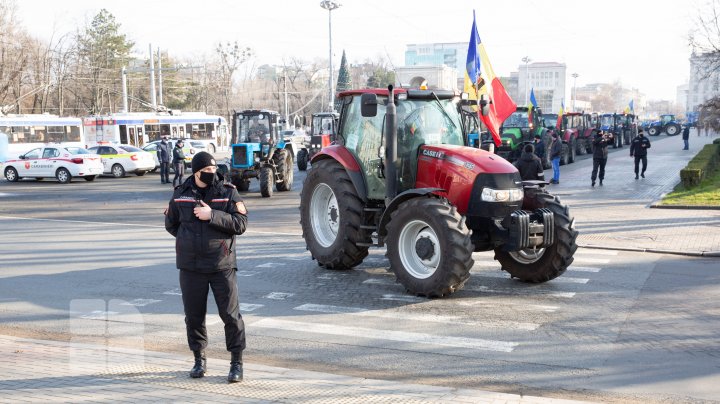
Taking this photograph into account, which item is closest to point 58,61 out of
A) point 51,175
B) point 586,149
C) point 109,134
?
point 109,134

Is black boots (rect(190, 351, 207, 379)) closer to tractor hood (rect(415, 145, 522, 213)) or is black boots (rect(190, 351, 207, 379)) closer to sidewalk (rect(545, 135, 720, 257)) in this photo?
tractor hood (rect(415, 145, 522, 213))

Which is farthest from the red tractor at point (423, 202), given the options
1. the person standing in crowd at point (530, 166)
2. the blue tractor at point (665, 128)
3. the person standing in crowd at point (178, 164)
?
the blue tractor at point (665, 128)

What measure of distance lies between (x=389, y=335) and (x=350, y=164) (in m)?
3.85

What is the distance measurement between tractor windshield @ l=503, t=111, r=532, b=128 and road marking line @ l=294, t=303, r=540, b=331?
2387cm

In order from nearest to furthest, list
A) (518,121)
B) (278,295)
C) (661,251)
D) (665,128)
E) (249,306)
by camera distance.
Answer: (249,306)
(278,295)
(661,251)
(518,121)
(665,128)

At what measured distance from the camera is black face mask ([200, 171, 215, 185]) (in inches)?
231

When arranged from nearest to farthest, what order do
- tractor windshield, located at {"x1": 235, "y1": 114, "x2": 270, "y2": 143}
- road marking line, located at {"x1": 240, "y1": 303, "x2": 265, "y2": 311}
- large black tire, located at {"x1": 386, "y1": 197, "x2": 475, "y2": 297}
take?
large black tire, located at {"x1": 386, "y1": 197, "x2": 475, "y2": 297}
road marking line, located at {"x1": 240, "y1": 303, "x2": 265, "y2": 311}
tractor windshield, located at {"x1": 235, "y1": 114, "x2": 270, "y2": 143}

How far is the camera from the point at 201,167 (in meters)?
5.84

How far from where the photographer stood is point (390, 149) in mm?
9695

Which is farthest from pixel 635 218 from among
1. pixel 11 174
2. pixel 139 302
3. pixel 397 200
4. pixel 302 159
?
pixel 11 174

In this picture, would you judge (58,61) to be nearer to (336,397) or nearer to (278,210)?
(278,210)

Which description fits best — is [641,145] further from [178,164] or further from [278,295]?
[278,295]

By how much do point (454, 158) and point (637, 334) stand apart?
3.23 metres

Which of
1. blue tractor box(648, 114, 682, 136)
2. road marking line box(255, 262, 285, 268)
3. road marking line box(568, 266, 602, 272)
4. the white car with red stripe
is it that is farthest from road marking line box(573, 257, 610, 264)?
blue tractor box(648, 114, 682, 136)
